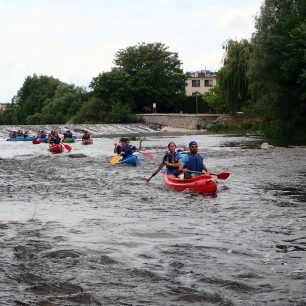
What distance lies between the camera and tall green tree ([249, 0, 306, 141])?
3500 cm

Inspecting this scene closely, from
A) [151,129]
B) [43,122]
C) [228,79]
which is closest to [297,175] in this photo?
[228,79]

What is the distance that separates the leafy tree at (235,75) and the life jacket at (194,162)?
→ 3956 cm

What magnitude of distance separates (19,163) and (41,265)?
59.5 ft

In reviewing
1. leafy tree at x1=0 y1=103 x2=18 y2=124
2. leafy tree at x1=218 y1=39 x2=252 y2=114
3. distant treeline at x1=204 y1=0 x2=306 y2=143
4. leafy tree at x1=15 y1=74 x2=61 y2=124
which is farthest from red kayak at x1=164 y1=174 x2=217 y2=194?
leafy tree at x1=0 y1=103 x2=18 y2=124

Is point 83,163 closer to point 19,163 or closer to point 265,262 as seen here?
point 19,163

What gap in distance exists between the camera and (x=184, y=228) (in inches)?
406

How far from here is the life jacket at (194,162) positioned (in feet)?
48.4

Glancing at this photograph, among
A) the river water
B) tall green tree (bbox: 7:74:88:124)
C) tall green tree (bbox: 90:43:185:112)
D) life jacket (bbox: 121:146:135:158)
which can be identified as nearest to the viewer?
the river water

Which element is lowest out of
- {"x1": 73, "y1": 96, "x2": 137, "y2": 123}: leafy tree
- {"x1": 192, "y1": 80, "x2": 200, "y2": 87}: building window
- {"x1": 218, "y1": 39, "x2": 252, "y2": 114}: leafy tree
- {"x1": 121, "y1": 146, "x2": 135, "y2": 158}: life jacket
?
{"x1": 121, "y1": 146, "x2": 135, "y2": 158}: life jacket

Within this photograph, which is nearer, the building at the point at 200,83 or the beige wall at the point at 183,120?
the beige wall at the point at 183,120

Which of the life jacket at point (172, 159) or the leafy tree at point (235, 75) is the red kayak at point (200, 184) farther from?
the leafy tree at point (235, 75)

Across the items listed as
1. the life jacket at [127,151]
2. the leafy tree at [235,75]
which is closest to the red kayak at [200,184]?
the life jacket at [127,151]

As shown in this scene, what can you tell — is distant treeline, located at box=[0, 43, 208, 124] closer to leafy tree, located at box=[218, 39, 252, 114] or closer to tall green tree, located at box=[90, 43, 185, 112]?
tall green tree, located at box=[90, 43, 185, 112]

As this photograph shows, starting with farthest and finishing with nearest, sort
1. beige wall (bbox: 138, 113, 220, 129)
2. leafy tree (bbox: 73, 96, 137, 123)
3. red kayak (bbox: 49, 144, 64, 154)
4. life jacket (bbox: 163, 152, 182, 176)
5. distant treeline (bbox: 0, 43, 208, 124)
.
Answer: distant treeline (bbox: 0, 43, 208, 124) < leafy tree (bbox: 73, 96, 137, 123) < beige wall (bbox: 138, 113, 220, 129) < red kayak (bbox: 49, 144, 64, 154) < life jacket (bbox: 163, 152, 182, 176)
